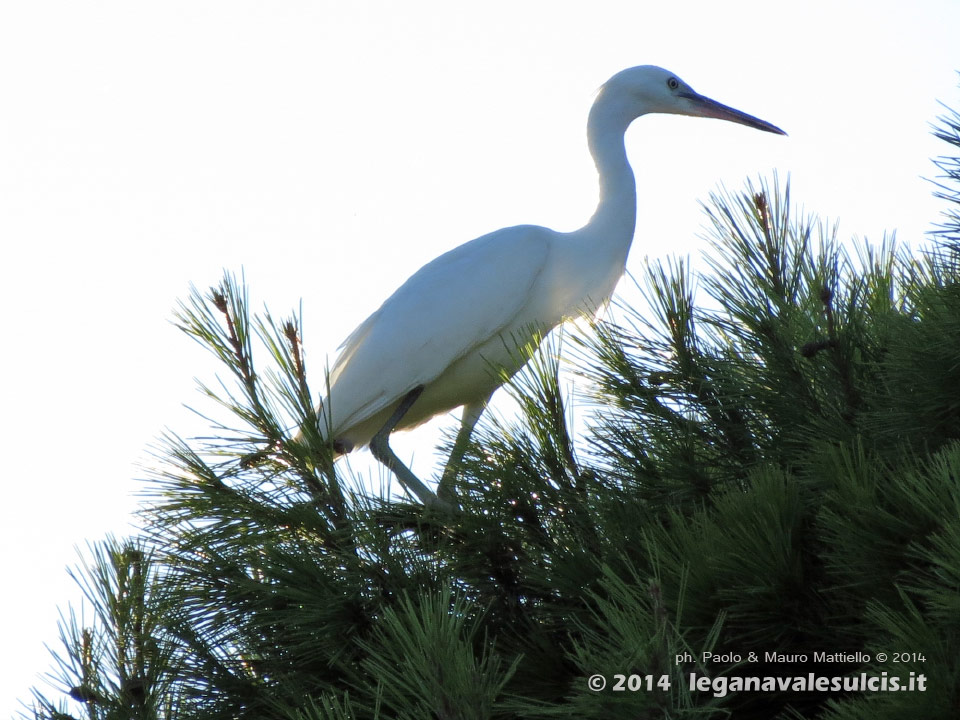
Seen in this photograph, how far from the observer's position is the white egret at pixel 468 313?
4.21 m

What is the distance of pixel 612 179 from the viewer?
4.80 meters

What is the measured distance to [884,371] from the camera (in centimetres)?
201

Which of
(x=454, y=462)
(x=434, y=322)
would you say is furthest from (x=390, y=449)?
(x=454, y=462)

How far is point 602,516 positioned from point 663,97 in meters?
3.56

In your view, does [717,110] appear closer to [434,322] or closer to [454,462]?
[434,322]

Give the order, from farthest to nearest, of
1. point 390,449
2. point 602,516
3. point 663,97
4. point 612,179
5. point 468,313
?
point 663,97 < point 612,179 < point 468,313 < point 390,449 < point 602,516

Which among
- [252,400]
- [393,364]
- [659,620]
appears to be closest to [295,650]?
[252,400]

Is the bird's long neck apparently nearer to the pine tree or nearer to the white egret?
the white egret

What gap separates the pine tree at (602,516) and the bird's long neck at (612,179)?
220 cm

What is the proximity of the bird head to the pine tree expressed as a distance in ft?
9.06

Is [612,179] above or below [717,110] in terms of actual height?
below

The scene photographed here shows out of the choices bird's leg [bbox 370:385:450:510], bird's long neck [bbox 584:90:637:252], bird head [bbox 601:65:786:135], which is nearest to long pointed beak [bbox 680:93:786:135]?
bird head [bbox 601:65:786:135]

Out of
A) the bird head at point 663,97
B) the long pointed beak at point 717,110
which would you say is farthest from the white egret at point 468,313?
the long pointed beak at point 717,110

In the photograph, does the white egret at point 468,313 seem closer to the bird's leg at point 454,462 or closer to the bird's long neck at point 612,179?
the bird's long neck at point 612,179
